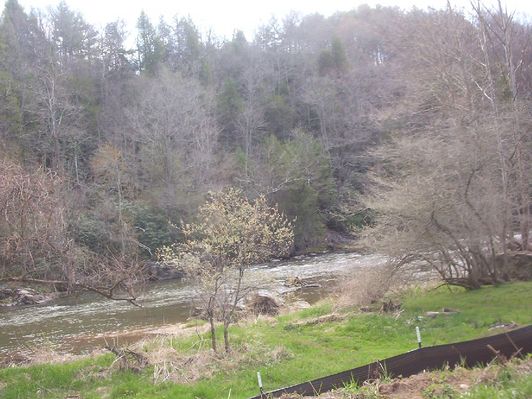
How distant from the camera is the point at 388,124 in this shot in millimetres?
39688

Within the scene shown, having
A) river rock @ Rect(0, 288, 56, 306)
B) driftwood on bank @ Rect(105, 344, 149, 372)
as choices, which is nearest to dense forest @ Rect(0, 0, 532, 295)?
driftwood on bank @ Rect(105, 344, 149, 372)

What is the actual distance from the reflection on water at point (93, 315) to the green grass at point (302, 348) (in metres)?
1.79

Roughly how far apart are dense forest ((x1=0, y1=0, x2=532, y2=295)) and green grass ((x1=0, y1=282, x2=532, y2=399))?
1.86 meters

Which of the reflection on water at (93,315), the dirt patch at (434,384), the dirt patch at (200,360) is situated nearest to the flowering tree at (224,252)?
the dirt patch at (200,360)

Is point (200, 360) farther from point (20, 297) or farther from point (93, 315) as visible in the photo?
point (20, 297)

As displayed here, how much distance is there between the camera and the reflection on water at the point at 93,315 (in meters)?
18.4

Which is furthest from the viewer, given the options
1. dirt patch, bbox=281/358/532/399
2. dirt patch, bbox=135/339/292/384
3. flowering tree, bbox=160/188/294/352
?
flowering tree, bbox=160/188/294/352

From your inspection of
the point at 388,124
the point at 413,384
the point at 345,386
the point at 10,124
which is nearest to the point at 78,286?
the point at 345,386

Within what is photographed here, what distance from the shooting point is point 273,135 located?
57312mm

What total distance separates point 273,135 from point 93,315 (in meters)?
37.2

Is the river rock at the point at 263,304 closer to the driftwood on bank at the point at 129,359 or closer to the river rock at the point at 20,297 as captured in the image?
the driftwood on bank at the point at 129,359

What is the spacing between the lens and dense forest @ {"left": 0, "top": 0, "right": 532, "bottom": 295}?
16.2 meters

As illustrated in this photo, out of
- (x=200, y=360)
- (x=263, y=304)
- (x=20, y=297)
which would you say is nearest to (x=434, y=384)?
(x=200, y=360)

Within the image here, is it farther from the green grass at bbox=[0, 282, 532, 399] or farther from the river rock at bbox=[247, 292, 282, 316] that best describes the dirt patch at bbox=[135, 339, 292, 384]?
the river rock at bbox=[247, 292, 282, 316]
